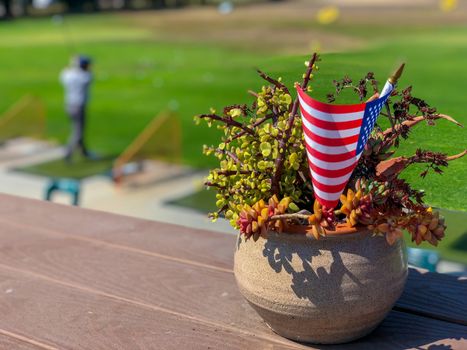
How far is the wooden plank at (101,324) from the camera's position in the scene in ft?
6.48

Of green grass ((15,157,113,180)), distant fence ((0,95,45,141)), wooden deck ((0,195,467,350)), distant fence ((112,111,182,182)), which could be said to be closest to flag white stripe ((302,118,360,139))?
wooden deck ((0,195,467,350))

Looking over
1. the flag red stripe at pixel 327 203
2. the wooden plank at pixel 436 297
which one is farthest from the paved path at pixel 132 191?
the flag red stripe at pixel 327 203

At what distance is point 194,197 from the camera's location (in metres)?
7.95

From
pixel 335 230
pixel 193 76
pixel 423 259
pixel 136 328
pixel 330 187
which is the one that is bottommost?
pixel 193 76

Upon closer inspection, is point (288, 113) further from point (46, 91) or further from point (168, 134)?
point (46, 91)

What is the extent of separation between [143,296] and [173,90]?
1586 cm

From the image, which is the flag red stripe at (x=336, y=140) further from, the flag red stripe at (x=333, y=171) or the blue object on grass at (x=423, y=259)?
the blue object on grass at (x=423, y=259)

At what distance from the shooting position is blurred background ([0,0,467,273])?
230 centimetres

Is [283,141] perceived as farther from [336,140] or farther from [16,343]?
[16,343]

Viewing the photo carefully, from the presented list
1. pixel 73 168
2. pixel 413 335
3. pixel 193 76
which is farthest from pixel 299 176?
pixel 193 76

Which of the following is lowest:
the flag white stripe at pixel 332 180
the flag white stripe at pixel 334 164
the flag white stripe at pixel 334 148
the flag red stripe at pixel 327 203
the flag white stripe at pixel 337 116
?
the flag red stripe at pixel 327 203

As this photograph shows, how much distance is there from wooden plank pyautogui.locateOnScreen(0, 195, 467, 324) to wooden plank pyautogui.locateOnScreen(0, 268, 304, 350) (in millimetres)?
460

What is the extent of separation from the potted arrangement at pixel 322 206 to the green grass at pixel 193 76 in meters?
0.20

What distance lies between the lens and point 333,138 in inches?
67.8
